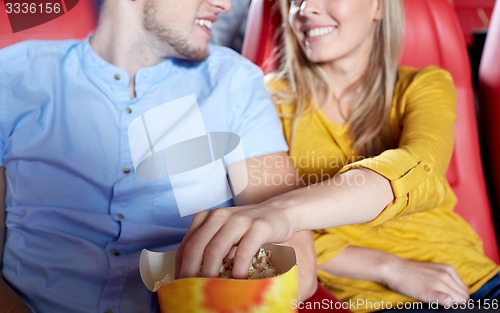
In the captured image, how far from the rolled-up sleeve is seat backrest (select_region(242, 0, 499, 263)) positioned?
0.16 meters

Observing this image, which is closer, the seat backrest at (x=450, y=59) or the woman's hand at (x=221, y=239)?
the woman's hand at (x=221, y=239)

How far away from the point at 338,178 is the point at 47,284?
0.98 feet

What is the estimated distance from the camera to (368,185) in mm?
605

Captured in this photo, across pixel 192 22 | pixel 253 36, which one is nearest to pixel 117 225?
pixel 192 22

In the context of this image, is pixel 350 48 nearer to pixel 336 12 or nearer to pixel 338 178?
pixel 336 12

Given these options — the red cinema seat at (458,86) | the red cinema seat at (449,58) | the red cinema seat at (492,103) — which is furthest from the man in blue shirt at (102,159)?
the red cinema seat at (492,103)

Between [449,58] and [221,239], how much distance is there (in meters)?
0.86

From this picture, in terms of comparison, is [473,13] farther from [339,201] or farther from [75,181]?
[75,181]

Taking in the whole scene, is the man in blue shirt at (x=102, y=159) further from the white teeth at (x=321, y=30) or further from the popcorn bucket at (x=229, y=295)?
the white teeth at (x=321, y=30)

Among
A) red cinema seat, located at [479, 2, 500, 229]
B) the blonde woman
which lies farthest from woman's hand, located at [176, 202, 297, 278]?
red cinema seat, located at [479, 2, 500, 229]

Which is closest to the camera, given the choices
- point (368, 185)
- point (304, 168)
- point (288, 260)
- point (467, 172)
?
point (288, 260)

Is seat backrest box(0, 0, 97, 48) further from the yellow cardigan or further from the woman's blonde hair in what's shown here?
the woman's blonde hair

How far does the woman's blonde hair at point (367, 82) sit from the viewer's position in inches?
34.8

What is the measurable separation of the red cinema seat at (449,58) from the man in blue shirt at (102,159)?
58cm
